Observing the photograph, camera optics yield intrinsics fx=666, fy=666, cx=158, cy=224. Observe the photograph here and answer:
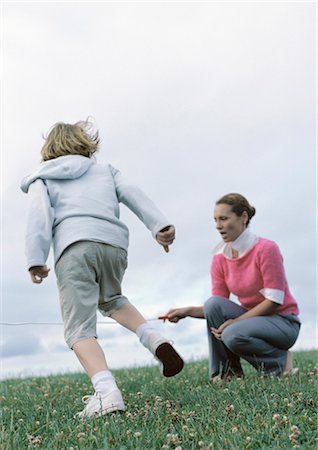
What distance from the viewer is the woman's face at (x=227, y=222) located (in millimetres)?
5855

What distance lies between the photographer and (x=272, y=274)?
5695 mm

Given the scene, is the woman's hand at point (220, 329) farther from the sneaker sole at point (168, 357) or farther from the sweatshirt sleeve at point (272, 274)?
the sneaker sole at point (168, 357)

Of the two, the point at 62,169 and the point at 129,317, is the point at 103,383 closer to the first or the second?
the point at 129,317

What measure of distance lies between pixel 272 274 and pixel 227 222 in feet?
1.97

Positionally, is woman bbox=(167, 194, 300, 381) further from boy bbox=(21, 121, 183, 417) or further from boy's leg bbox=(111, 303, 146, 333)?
boy bbox=(21, 121, 183, 417)

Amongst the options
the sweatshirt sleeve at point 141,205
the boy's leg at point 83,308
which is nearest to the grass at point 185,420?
the boy's leg at point 83,308

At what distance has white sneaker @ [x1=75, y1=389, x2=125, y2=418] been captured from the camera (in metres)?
4.12

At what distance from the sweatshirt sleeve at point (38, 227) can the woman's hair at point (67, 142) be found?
17.0 inches

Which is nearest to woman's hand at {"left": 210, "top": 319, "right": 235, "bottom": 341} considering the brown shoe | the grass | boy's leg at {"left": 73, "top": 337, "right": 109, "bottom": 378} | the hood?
the grass

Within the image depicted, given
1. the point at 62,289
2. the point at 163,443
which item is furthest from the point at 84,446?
the point at 62,289

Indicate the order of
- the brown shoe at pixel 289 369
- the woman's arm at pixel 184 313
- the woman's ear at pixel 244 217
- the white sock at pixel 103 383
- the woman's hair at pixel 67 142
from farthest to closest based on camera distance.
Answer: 1. the woman's ear at pixel 244 217
2. the brown shoe at pixel 289 369
3. the woman's arm at pixel 184 313
4. the woman's hair at pixel 67 142
5. the white sock at pixel 103 383

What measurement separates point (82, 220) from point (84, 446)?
1.64 metres

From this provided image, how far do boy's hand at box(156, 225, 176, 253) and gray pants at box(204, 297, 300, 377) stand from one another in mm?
1312

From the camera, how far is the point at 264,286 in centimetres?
574
